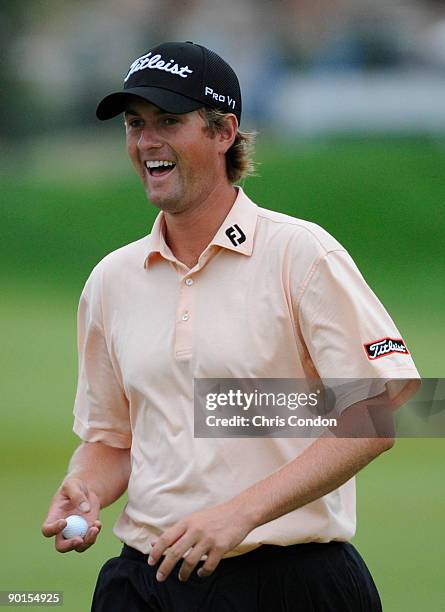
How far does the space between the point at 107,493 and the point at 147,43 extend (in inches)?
261

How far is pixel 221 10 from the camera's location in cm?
887

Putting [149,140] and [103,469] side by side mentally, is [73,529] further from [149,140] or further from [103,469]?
[149,140]

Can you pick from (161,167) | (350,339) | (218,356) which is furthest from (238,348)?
(161,167)

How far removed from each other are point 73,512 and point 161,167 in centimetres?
68

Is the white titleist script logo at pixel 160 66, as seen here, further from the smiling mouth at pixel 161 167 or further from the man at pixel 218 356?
the smiling mouth at pixel 161 167

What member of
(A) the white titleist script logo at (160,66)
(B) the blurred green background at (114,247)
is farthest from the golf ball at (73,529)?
(B) the blurred green background at (114,247)

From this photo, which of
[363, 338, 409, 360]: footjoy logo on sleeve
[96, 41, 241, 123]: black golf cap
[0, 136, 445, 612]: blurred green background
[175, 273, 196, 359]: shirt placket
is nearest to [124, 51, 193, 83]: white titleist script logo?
[96, 41, 241, 123]: black golf cap

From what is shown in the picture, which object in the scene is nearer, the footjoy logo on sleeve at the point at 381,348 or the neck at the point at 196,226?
the footjoy logo on sleeve at the point at 381,348

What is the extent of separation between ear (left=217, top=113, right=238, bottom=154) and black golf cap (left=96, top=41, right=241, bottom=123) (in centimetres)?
2

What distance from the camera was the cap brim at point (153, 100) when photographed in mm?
2412

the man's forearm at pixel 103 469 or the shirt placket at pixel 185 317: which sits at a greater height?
the shirt placket at pixel 185 317

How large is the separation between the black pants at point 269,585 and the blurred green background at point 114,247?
2.09m

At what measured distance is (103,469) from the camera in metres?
2.63

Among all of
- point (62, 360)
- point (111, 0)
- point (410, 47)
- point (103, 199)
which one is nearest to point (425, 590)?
point (62, 360)
